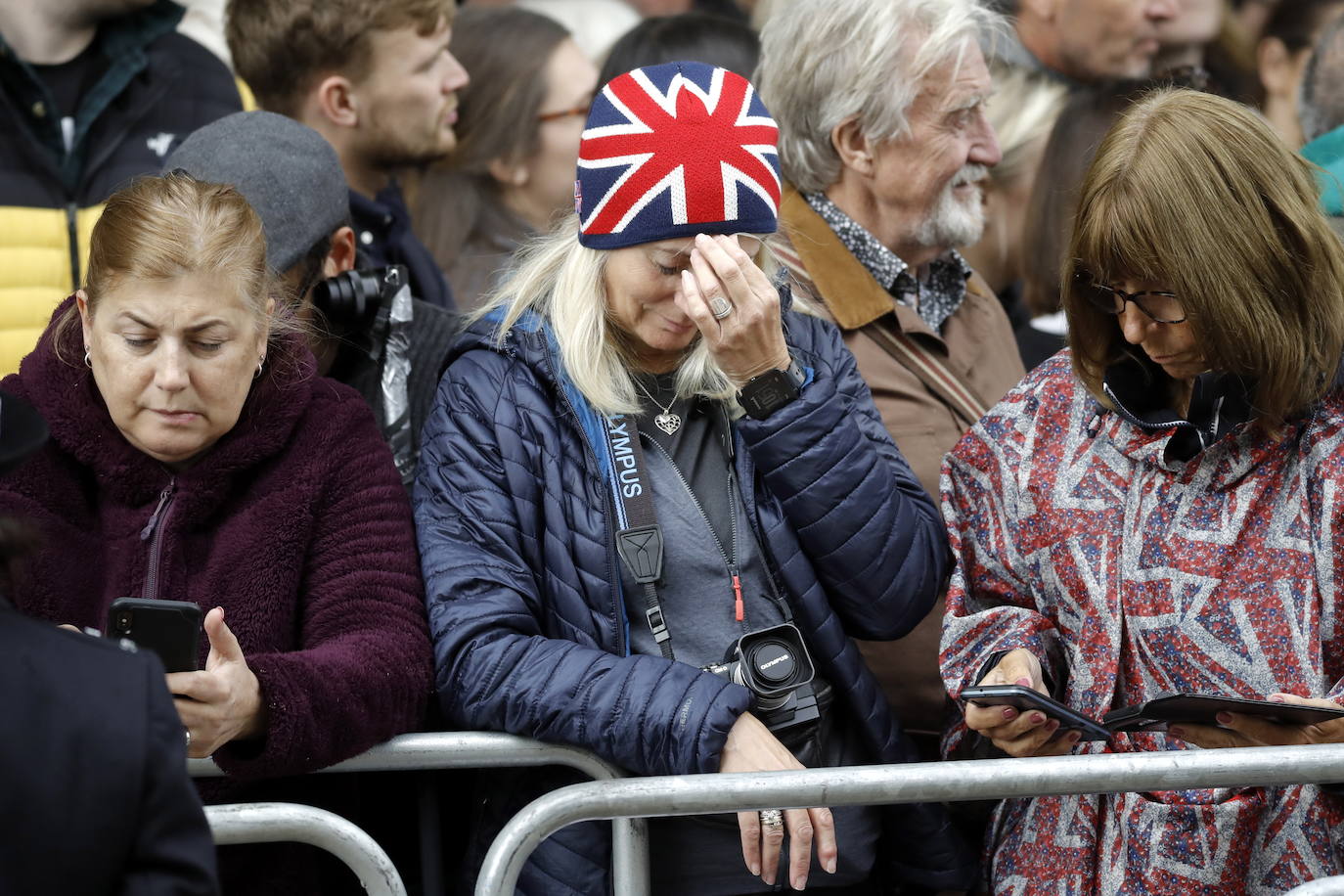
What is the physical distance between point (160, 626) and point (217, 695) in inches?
6.6

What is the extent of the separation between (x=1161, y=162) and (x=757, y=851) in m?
1.27

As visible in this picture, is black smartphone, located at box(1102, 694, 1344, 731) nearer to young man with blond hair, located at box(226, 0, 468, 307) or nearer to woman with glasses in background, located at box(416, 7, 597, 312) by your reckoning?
young man with blond hair, located at box(226, 0, 468, 307)

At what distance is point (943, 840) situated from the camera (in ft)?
9.57

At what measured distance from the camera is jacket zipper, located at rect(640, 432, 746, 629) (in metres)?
2.77

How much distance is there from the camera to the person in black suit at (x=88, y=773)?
67.7 inches

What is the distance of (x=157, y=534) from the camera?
262cm

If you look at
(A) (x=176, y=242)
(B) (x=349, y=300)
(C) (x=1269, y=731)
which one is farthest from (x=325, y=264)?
(C) (x=1269, y=731)

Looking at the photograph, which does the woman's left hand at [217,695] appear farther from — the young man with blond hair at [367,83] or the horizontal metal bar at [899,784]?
the young man with blond hair at [367,83]

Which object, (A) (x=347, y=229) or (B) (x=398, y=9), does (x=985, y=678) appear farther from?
(B) (x=398, y=9)

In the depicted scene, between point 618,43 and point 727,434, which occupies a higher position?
point 618,43

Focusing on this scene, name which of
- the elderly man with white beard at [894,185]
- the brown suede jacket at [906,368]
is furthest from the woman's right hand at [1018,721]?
the elderly man with white beard at [894,185]

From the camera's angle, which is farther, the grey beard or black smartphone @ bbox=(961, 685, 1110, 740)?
the grey beard

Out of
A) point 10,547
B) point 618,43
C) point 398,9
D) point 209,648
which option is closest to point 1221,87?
point 618,43

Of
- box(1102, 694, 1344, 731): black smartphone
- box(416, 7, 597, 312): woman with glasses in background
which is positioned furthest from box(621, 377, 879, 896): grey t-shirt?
box(416, 7, 597, 312): woman with glasses in background
